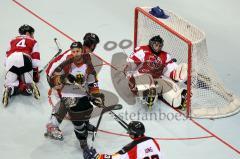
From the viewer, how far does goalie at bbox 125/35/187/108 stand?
619 centimetres

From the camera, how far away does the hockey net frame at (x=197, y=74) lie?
5.89m

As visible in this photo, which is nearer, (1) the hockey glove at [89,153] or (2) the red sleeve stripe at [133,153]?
(2) the red sleeve stripe at [133,153]

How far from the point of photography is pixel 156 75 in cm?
636

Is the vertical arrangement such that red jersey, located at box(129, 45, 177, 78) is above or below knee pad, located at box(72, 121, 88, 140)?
above

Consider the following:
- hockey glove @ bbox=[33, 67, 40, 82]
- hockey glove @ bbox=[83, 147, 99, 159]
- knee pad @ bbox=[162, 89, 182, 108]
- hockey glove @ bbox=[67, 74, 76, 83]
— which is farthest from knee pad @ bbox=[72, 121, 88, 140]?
hockey glove @ bbox=[33, 67, 40, 82]

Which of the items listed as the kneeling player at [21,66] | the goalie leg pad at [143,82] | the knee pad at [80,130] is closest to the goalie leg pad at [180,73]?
the goalie leg pad at [143,82]

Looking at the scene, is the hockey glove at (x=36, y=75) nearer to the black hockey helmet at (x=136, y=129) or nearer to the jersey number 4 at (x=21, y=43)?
the jersey number 4 at (x=21, y=43)

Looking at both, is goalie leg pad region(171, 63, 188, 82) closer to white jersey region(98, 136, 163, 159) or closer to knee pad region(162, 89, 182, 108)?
knee pad region(162, 89, 182, 108)

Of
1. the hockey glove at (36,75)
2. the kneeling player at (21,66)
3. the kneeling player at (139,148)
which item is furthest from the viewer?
the hockey glove at (36,75)

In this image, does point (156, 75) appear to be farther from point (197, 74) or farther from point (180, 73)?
point (197, 74)

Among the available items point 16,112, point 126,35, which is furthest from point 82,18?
point 16,112

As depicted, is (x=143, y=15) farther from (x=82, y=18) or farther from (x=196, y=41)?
(x=82, y=18)

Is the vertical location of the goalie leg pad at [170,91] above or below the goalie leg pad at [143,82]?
below

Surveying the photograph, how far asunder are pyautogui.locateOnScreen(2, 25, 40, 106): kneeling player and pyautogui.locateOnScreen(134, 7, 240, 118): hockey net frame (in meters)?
1.29
